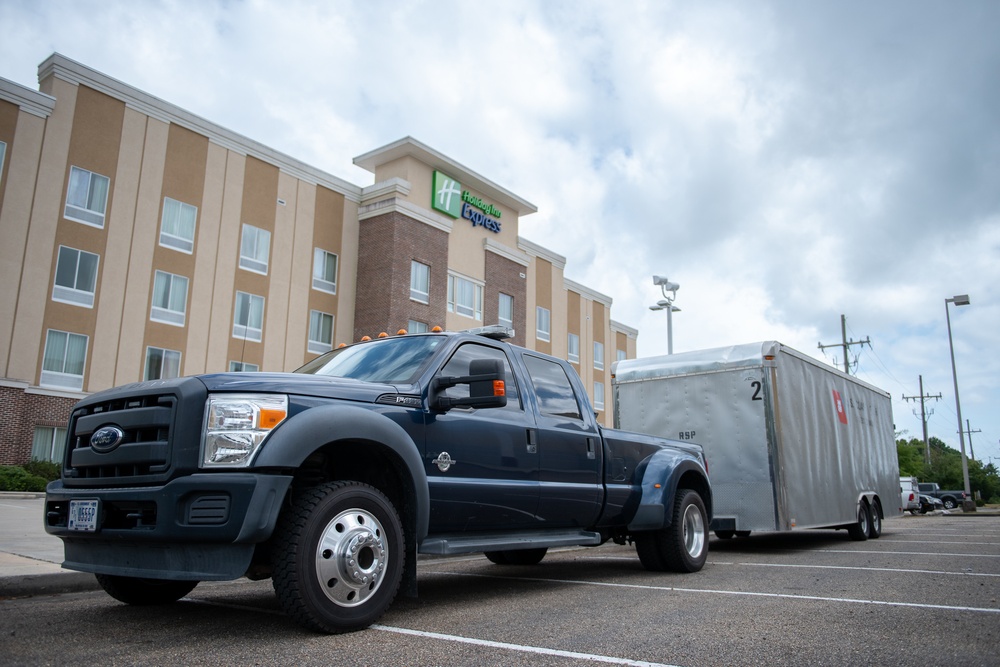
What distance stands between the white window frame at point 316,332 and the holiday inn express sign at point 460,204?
724 centimetres

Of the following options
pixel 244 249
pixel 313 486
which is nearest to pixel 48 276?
pixel 244 249

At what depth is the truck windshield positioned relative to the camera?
222 inches

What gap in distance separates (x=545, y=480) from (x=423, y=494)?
1.54m

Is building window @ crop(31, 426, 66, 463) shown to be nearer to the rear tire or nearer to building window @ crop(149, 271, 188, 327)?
building window @ crop(149, 271, 188, 327)

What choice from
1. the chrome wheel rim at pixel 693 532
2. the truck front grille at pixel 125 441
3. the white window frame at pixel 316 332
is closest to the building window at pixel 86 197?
the white window frame at pixel 316 332

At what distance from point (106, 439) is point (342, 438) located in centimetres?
137

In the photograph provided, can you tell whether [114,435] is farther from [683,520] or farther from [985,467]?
[985,467]

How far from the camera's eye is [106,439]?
4539 millimetres

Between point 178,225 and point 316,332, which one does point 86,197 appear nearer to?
point 178,225

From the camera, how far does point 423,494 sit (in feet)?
16.5

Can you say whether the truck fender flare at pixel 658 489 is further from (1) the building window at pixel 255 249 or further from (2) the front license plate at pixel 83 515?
(1) the building window at pixel 255 249

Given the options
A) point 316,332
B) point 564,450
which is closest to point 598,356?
point 316,332

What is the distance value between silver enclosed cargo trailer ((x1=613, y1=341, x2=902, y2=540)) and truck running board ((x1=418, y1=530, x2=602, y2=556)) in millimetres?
4341

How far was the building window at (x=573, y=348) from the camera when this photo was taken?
45.2 metres
